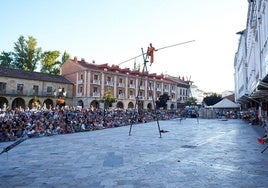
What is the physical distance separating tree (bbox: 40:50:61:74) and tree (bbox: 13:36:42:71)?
1420 millimetres

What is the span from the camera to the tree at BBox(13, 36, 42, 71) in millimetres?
50562

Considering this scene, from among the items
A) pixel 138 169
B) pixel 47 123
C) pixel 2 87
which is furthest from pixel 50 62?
pixel 138 169

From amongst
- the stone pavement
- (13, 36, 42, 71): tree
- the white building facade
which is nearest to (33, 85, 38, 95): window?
(13, 36, 42, 71): tree

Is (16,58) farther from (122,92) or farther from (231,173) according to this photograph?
(231,173)

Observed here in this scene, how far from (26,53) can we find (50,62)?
5.24 meters

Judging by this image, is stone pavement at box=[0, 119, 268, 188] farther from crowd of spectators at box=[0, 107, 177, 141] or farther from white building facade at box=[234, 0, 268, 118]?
crowd of spectators at box=[0, 107, 177, 141]

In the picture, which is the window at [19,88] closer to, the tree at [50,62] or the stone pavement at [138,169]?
the tree at [50,62]

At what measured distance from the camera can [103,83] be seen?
166 ft

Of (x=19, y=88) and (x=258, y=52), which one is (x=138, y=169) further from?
(x=19, y=88)

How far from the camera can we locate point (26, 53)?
167 feet

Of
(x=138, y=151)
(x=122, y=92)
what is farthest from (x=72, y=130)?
(x=122, y=92)

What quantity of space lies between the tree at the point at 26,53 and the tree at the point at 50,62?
142cm

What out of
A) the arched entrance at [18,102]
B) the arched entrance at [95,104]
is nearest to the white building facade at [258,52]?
the arched entrance at [95,104]

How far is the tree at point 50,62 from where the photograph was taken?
53219 millimetres
